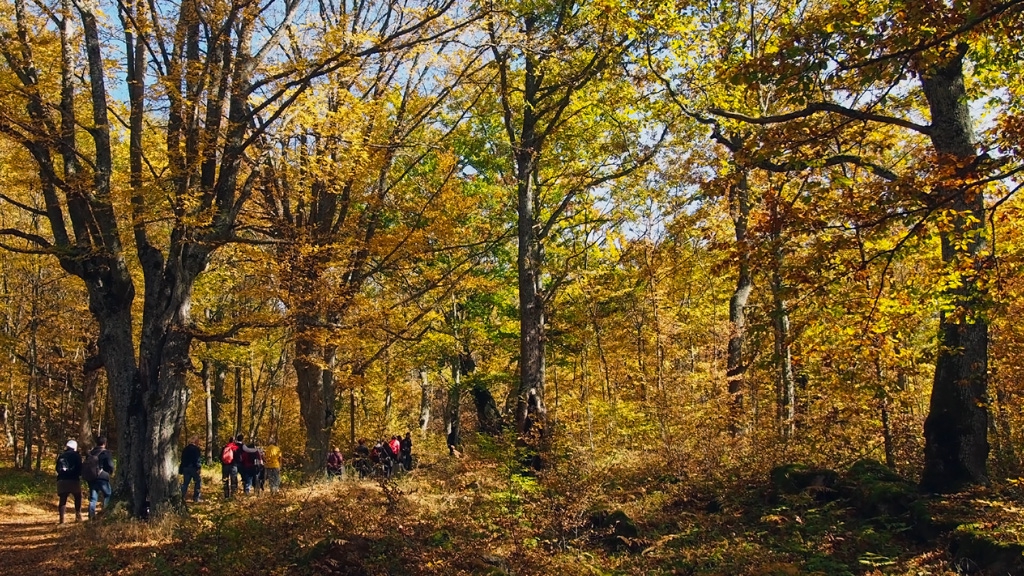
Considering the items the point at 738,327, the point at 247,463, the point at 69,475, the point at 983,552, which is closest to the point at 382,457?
the point at 247,463

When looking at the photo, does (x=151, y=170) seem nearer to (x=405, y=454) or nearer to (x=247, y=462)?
(x=247, y=462)

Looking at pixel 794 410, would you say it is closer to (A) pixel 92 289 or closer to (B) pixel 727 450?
(B) pixel 727 450

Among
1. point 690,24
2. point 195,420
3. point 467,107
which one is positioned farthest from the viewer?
point 195,420

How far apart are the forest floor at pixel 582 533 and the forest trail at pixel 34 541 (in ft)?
0.19

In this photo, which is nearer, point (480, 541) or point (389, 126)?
point (480, 541)

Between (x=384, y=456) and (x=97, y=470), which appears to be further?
(x=384, y=456)

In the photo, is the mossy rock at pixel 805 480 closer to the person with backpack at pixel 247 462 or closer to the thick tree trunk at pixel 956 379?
the thick tree trunk at pixel 956 379

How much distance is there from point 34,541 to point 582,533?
9.44 metres

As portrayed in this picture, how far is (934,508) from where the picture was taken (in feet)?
23.6

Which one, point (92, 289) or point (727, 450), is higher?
point (92, 289)

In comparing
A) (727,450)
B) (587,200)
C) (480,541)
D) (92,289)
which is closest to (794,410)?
(727,450)

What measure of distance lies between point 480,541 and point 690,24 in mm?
8379

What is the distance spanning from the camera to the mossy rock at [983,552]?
560 cm

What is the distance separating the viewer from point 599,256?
20.6 meters
